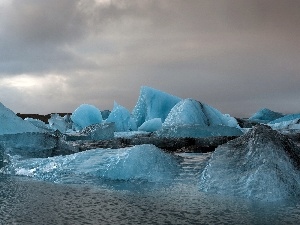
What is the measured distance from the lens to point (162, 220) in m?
3.49

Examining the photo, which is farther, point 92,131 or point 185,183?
point 92,131

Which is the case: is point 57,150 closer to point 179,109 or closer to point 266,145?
point 266,145

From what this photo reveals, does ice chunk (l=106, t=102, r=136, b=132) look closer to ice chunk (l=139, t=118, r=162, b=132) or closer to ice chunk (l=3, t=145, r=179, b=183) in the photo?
ice chunk (l=139, t=118, r=162, b=132)

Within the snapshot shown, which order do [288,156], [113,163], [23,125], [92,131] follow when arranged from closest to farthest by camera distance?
[288,156] < [113,163] < [23,125] < [92,131]

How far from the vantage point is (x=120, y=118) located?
18125mm

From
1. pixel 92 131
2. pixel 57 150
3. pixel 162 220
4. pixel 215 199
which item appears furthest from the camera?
pixel 92 131

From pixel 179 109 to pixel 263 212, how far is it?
10.5 m

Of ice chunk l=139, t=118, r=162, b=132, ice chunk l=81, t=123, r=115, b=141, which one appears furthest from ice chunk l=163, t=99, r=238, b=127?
ice chunk l=81, t=123, r=115, b=141

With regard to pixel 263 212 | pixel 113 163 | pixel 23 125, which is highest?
pixel 23 125

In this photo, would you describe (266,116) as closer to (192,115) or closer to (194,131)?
(192,115)

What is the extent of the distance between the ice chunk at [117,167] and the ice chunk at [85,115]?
1216 centimetres

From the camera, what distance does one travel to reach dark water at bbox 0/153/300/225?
11.5ft

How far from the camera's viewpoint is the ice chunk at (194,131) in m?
12.4

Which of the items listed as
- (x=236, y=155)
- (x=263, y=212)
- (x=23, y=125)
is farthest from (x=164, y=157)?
(x=23, y=125)
